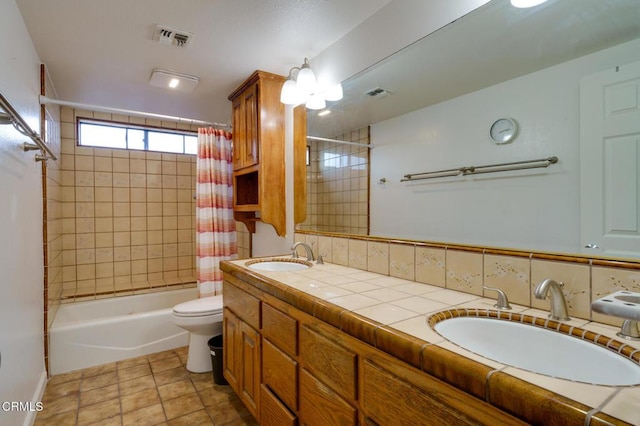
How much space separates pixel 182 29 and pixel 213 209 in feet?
4.64

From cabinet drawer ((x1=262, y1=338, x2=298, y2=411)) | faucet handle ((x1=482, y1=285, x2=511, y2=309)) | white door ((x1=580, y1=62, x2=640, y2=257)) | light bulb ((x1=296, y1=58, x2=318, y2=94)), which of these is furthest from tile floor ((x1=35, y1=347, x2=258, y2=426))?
light bulb ((x1=296, y1=58, x2=318, y2=94))

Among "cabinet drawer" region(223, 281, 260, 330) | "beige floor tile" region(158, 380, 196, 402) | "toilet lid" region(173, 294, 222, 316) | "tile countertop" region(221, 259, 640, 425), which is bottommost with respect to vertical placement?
"beige floor tile" region(158, 380, 196, 402)

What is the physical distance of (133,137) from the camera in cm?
339

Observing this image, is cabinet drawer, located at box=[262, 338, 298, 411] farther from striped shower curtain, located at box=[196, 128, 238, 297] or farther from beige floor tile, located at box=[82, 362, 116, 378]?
beige floor tile, located at box=[82, 362, 116, 378]

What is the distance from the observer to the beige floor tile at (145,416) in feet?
5.73

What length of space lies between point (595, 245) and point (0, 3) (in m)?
2.39

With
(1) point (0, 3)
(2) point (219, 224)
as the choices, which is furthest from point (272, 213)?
(1) point (0, 3)

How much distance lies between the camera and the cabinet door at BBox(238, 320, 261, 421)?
152 cm

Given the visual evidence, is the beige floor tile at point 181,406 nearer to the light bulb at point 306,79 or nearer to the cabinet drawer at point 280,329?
the cabinet drawer at point 280,329

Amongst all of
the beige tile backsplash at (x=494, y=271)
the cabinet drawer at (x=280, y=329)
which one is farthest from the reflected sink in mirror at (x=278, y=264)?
the cabinet drawer at (x=280, y=329)

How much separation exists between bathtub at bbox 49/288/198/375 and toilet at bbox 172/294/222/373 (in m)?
0.49

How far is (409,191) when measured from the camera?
1478 mm

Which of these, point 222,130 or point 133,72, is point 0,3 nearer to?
point 133,72

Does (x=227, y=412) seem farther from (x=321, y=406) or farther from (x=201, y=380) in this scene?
(x=321, y=406)
